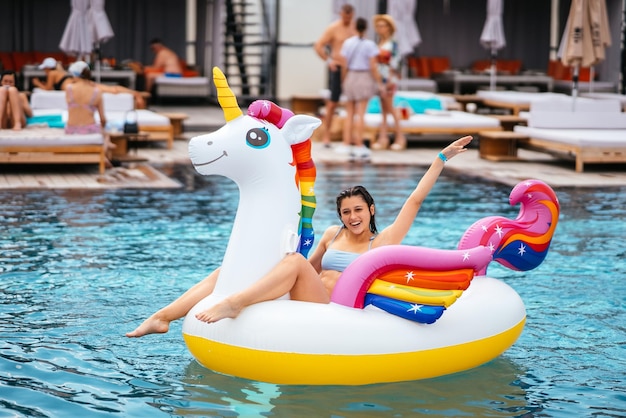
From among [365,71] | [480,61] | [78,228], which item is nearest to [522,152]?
[365,71]

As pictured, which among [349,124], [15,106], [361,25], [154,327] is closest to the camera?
[154,327]

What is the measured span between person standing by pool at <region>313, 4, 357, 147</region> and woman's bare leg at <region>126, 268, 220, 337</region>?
34.3 feet

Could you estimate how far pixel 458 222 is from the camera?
998 centimetres

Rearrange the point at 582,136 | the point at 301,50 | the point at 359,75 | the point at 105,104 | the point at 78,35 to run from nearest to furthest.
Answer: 1. the point at 582,136
2. the point at 359,75
3. the point at 105,104
4. the point at 78,35
5. the point at 301,50

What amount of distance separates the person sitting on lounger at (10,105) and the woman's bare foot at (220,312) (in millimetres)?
8748

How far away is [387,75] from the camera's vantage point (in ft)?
50.9

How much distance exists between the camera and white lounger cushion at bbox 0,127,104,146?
1241cm

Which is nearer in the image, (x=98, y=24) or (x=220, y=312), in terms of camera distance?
(x=220, y=312)

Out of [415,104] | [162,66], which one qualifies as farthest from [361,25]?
[162,66]

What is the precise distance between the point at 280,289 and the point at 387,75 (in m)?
10.7

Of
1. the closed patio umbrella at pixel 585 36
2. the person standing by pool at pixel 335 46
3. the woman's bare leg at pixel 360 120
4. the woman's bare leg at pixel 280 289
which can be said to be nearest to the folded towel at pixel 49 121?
the person standing by pool at pixel 335 46

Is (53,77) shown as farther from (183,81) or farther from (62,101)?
(183,81)

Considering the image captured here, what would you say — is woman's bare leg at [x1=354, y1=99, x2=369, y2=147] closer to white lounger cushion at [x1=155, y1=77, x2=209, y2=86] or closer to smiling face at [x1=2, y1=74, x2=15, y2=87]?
smiling face at [x1=2, y1=74, x2=15, y2=87]

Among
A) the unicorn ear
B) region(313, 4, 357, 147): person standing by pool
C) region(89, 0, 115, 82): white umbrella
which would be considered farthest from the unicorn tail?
region(89, 0, 115, 82): white umbrella
